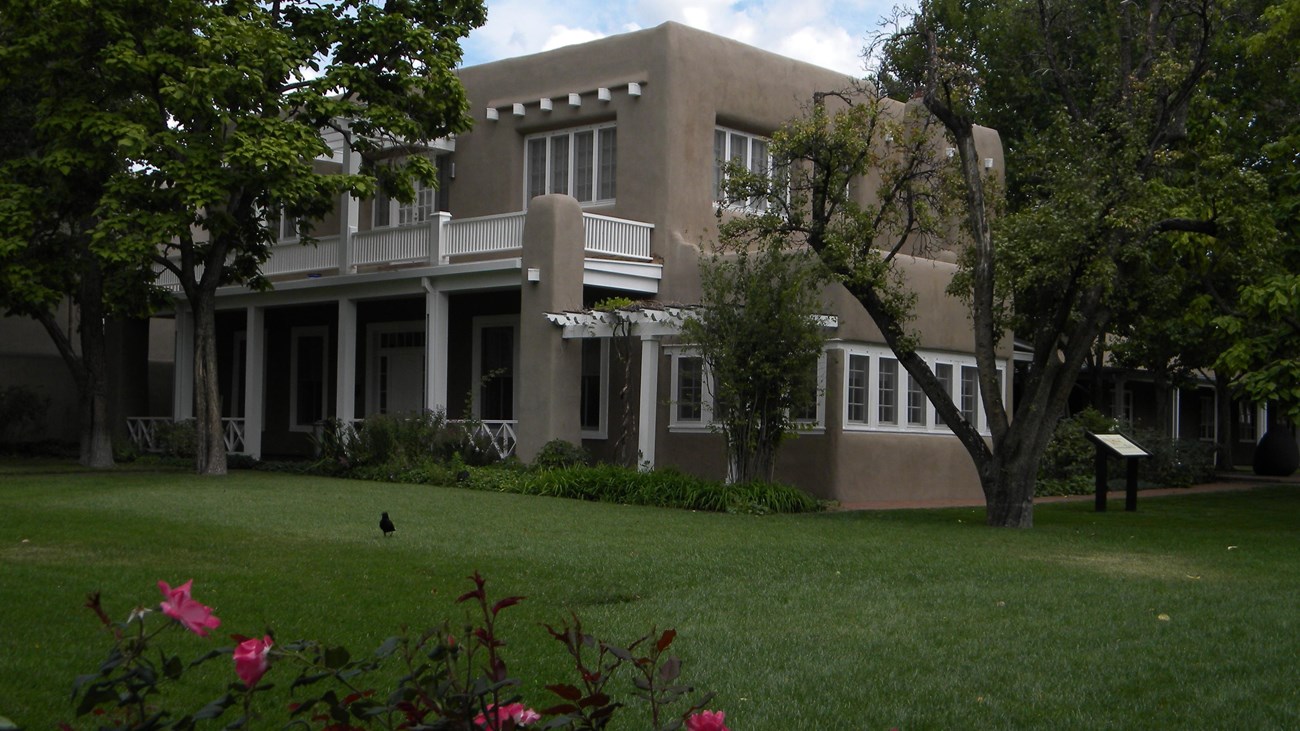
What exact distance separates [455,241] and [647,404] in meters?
5.26

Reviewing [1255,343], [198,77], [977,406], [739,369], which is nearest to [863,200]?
[977,406]

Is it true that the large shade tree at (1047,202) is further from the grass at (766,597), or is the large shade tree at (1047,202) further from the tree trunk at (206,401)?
the tree trunk at (206,401)

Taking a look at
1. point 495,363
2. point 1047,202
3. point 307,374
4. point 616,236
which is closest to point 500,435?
point 495,363

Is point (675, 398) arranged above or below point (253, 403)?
above

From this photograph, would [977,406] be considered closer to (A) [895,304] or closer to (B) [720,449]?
(B) [720,449]

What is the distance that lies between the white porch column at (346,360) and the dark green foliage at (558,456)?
5165 millimetres

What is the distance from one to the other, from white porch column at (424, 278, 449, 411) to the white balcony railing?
0.58 metres

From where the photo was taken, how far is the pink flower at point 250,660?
9.43ft

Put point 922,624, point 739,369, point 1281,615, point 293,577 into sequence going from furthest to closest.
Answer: point 739,369
point 293,577
point 1281,615
point 922,624

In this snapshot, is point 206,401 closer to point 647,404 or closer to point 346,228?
point 346,228

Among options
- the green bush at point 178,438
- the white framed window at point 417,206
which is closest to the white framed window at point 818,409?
the white framed window at point 417,206

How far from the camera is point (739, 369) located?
18234 millimetres

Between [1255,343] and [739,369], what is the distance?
6.36m

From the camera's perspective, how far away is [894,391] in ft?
71.3
